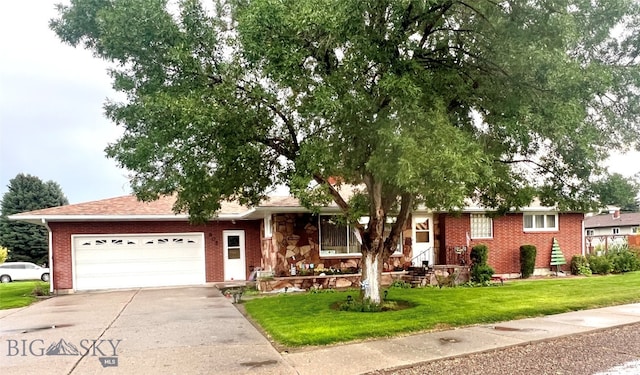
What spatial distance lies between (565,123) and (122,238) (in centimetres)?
1547

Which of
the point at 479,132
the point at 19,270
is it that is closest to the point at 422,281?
the point at 479,132

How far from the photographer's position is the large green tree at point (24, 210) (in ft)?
116

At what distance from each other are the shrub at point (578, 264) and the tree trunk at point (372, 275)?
12.1 m

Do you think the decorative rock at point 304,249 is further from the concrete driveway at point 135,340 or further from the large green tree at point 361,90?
the large green tree at point 361,90

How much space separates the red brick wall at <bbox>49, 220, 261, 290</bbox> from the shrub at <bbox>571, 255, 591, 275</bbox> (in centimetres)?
1250

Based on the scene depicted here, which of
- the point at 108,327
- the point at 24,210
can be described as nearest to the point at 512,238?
the point at 108,327

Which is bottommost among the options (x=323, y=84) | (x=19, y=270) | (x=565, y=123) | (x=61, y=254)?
(x=19, y=270)

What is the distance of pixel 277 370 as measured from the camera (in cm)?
649

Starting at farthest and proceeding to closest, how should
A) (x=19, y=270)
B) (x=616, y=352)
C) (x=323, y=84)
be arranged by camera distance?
(x=19, y=270) → (x=323, y=84) → (x=616, y=352)

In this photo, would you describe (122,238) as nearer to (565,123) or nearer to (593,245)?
(565,123)

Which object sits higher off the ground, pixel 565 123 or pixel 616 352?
pixel 565 123

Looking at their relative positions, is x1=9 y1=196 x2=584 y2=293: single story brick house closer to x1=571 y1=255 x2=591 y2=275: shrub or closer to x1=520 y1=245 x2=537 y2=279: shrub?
x1=571 y1=255 x2=591 y2=275: shrub

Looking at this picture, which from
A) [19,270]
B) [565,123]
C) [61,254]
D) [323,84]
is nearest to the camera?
[565,123]

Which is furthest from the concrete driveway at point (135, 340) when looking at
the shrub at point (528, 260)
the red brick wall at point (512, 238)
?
the shrub at point (528, 260)
